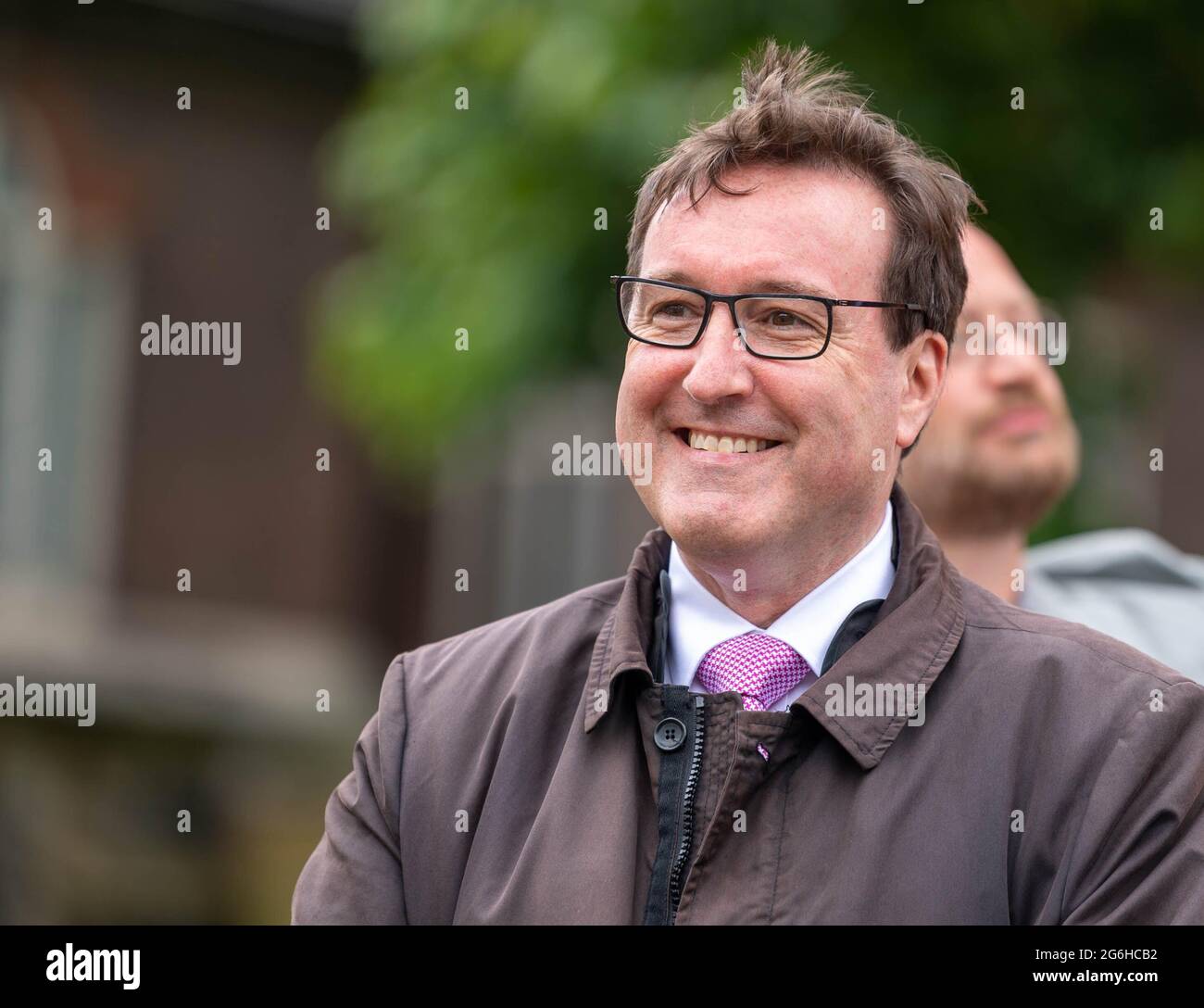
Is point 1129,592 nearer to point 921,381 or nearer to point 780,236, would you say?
point 921,381

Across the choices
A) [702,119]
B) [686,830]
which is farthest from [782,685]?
[702,119]

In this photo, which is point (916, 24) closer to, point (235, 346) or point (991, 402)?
point (991, 402)

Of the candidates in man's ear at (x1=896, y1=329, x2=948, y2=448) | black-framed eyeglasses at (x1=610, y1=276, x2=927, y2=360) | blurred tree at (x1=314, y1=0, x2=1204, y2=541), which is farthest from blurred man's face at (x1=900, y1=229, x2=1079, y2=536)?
blurred tree at (x1=314, y1=0, x2=1204, y2=541)

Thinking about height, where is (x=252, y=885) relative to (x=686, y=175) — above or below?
below

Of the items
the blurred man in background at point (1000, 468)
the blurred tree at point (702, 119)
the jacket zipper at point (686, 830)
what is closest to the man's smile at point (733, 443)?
the jacket zipper at point (686, 830)

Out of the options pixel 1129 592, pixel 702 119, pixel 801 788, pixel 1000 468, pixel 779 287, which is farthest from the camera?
pixel 702 119

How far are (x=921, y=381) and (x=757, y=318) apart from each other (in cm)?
38

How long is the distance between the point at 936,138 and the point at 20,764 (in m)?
7.32

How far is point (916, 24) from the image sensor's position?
5.36 m

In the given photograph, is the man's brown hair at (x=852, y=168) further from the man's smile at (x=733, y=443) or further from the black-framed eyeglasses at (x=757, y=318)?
the man's smile at (x=733, y=443)

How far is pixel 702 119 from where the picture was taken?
5.01 meters

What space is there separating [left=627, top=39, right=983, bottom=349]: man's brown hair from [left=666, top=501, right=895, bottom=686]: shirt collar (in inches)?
13.3
